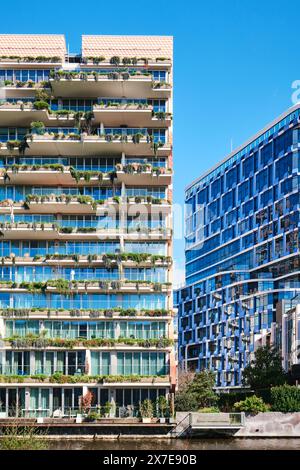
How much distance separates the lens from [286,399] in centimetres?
6806

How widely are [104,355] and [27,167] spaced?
1742 centimetres

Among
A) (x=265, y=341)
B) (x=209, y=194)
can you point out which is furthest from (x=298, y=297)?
(x=209, y=194)

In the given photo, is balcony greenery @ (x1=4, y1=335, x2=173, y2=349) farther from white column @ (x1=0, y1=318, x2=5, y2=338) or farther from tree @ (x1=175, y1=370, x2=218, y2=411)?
tree @ (x1=175, y1=370, x2=218, y2=411)

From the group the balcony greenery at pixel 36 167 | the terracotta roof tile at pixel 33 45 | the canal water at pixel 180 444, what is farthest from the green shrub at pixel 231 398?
the terracotta roof tile at pixel 33 45

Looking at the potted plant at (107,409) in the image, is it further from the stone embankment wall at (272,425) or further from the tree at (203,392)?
the tree at (203,392)

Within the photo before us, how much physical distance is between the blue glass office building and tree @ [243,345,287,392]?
19.0 metres

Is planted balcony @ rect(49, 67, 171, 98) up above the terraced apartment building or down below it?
above

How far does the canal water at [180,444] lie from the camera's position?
2247 inches

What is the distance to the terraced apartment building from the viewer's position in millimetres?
65750

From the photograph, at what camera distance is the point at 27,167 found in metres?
69.0

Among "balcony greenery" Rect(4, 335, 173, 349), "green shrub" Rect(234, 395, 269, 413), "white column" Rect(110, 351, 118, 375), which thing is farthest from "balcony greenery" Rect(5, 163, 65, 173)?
"green shrub" Rect(234, 395, 269, 413)

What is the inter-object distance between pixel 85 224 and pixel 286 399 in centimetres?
2296

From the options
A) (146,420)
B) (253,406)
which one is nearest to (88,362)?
(146,420)

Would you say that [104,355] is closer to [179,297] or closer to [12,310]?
[12,310]
